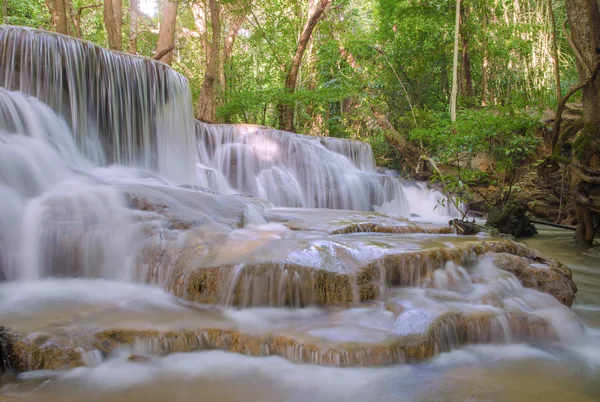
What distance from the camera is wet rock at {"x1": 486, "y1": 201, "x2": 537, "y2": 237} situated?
313 inches

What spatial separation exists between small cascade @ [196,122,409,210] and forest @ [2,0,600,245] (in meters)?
1.44

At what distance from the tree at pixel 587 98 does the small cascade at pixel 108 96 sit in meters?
7.09

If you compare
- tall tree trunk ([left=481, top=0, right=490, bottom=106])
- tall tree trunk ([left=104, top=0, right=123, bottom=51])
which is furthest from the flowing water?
tall tree trunk ([left=481, top=0, right=490, bottom=106])

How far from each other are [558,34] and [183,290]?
49.2 ft

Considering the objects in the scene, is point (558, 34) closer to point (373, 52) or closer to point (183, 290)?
point (373, 52)

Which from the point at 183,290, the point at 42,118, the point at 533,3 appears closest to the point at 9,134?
the point at 42,118

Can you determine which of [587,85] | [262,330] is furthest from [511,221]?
[262,330]

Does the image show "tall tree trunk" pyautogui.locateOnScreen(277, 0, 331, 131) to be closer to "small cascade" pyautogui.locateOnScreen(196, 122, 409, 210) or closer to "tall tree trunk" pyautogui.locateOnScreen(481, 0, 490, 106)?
"small cascade" pyautogui.locateOnScreen(196, 122, 409, 210)

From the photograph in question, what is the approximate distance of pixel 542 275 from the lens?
3.85 m

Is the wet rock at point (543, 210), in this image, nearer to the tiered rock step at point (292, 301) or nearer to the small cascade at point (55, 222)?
the tiered rock step at point (292, 301)

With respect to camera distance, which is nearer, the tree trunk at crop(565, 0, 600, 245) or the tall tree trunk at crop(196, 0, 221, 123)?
the tree trunk at crop(565, 0, 600, 245)

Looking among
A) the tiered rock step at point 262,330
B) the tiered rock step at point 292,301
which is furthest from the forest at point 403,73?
the tiered rock step at point 262,330

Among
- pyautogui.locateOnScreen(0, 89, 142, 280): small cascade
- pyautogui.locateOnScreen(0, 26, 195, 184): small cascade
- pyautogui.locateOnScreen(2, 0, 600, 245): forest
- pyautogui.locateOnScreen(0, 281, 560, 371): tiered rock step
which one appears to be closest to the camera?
pyautogui.locateOnScreen(0, 281, 560, 371): tiered rock step

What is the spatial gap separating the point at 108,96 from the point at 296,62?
7441 millimetres
